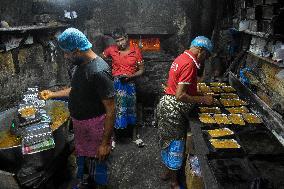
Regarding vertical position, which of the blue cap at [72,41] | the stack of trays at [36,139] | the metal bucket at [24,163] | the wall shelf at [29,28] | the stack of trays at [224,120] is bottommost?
the metal bucket at [24,163]

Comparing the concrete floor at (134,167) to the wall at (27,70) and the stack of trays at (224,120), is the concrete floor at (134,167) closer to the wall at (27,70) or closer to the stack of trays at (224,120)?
the stack of trays at (224,120)

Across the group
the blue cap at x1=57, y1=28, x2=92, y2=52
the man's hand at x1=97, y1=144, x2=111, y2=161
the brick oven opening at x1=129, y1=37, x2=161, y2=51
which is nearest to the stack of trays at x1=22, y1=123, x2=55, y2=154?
the man's hand at x1=97, y1=144, x2=111, y2=161

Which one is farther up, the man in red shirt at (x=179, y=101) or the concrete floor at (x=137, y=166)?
the man in red shirt at (x=179, y=101)

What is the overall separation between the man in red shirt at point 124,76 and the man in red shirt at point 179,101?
5.71 feet

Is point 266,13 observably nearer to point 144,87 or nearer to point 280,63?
point 280,63

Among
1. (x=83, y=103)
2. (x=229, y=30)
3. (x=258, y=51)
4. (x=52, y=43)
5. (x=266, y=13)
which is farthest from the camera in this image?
(x=52, y=43)

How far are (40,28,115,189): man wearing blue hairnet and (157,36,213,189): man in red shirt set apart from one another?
1084 mm

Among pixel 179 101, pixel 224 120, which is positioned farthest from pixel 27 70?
pixel 224 120

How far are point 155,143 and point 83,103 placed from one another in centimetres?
305

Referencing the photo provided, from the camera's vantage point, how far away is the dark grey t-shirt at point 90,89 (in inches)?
135

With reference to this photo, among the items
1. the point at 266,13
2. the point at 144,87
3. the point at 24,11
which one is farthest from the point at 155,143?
the point at 24,11

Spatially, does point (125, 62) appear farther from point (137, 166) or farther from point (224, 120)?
point (224, 120)

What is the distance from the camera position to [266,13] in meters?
4.28

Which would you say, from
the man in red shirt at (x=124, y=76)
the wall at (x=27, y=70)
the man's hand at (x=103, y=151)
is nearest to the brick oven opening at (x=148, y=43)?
the man in red shirt at (x=124, y=76)
